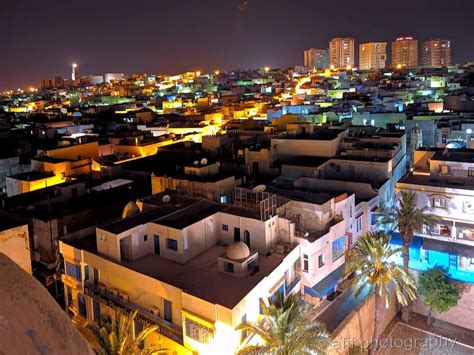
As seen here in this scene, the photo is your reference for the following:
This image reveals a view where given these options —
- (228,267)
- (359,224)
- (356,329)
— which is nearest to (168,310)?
(228,267)

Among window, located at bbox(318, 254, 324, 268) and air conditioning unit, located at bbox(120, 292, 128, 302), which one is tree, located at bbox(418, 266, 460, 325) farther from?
air conditioning unit, located at bbox(120, 292, 128, 302)

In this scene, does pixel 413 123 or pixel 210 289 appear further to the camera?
pixel 413 123

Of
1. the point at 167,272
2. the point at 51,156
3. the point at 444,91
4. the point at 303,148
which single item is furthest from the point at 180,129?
the point at 444,91

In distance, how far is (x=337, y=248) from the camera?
84.0 feet

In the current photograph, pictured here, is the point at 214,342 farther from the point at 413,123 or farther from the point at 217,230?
the point at 413,123

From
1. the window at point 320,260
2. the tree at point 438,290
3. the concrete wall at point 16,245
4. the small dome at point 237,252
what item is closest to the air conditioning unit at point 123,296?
the concrete wall at point 16,245

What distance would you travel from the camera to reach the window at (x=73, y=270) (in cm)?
2323

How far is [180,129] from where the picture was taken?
196 feet

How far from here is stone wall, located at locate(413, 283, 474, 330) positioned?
2622 centimetres

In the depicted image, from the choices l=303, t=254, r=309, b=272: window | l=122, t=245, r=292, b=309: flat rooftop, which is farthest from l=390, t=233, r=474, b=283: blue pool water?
l=122, t=245, r=292, b=309: flat rooftop

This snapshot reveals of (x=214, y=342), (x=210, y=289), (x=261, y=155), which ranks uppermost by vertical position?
(x=261, y=155)

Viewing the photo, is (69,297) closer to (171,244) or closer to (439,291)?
(171,244)

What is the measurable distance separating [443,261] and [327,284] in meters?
9.17

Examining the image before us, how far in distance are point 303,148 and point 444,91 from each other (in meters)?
69.1
